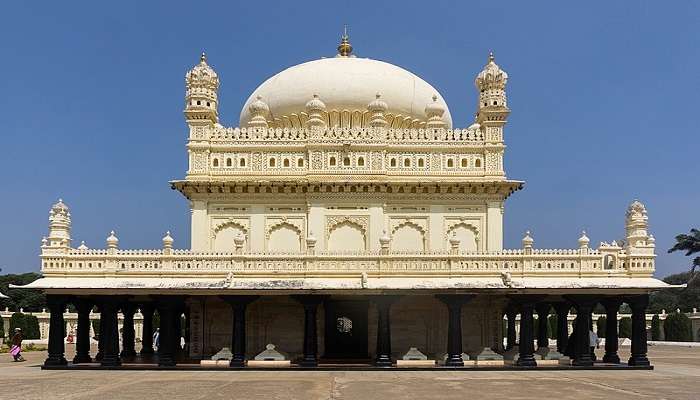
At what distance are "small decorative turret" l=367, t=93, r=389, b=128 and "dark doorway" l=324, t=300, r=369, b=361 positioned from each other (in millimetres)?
6924

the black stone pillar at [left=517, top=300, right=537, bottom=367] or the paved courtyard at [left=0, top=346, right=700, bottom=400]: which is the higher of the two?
the black stone pillar at [left=517, top=300, right=537, bottom=367]

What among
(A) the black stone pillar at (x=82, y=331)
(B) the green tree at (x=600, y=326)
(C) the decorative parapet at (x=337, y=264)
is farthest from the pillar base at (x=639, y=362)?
(B) the green tree at (x=600, y=326)

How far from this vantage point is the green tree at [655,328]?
50516 millimetres

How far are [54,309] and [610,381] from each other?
16115 millimetres

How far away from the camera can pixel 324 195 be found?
28203 millimetres

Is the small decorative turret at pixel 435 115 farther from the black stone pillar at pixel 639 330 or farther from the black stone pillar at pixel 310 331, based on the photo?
the black stone pillar at pixel 639 330

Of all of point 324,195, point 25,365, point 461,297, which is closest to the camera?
point 461,297

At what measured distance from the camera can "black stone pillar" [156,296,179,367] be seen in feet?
75.9

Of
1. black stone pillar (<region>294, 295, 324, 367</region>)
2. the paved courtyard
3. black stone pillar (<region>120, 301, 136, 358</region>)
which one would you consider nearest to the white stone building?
black stone pillar (<region>294, 295, 324, 367</region>)

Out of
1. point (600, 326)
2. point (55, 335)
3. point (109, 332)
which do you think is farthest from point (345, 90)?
point (600, 326)

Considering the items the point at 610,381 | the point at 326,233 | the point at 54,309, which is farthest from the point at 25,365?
the point at 610,381

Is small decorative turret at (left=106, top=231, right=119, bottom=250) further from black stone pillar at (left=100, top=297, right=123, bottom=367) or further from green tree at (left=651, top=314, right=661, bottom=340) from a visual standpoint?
green tree at (left=651, top=314, right=661, bottom=340)

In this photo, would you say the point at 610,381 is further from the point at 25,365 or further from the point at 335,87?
the point at 25,365

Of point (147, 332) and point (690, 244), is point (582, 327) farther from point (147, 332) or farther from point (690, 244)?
point (690, 244)
